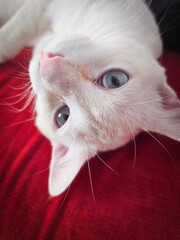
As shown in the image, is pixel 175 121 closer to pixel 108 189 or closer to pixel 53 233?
pixel 108 189

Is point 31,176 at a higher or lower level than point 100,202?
higher

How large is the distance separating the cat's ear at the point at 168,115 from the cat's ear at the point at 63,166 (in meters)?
0.31

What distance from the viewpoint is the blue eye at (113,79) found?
0.80 meters

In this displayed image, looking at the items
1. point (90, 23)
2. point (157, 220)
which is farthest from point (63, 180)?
point (90, 23)

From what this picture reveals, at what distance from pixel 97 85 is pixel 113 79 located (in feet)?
0.19

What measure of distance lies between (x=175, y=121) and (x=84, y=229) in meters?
0.50

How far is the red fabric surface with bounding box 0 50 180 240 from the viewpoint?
85 cm

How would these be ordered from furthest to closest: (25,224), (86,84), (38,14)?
(38,14), (25,224), (86,84)

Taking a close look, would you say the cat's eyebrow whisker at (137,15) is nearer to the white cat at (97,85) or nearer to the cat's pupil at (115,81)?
the white cat at (97,85)

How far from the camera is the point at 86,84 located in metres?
0.79

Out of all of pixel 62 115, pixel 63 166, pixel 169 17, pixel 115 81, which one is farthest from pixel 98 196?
pixel 169 17

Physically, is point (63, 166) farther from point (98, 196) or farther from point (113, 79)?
point (113, 79)

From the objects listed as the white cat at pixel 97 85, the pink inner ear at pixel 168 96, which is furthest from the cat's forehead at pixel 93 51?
the pink inner ear at pixel 168 96

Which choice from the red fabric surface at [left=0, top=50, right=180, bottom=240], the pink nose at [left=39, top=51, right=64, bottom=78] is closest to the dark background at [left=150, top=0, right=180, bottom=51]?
the red fabric surface at [left=0, top=50, right=180, bottom=240]
